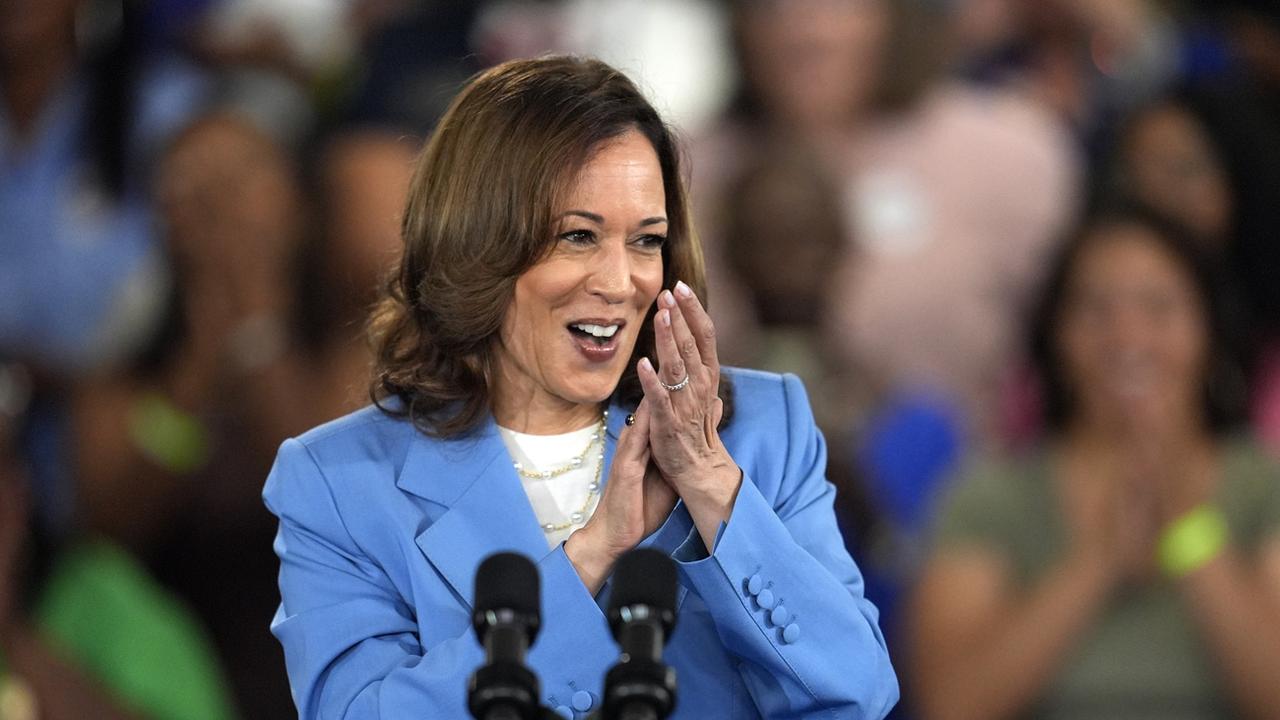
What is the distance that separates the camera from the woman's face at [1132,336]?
12.4 feet

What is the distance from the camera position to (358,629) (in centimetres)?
198

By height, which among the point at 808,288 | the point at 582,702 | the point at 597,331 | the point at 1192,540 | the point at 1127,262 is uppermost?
the point at 597,331

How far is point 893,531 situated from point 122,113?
2284 millimetres

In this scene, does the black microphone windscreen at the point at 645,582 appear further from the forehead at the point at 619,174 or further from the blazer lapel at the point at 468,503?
the forehead at the point at 619,174

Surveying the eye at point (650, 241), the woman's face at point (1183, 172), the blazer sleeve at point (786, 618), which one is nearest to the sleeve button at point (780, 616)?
Answer: the blazer sleeve at point (786, 618)

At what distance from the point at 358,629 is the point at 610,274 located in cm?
49

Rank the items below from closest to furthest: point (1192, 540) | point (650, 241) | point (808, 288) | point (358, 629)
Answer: point (358, 629), point (650, 241), point (1192, 540), point (808, 288)

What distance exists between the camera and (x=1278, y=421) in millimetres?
4352

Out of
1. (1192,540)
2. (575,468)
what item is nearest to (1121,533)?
(1192,540)

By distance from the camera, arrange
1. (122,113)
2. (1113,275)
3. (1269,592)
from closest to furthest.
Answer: (1269,592) < (1113,275) < (122,113)

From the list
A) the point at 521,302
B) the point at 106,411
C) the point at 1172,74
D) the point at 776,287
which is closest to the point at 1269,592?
the point at 776,287

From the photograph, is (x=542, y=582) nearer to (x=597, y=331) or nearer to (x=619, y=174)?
(x=597, y=331)

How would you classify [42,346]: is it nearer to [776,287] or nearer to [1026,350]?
[776,287]

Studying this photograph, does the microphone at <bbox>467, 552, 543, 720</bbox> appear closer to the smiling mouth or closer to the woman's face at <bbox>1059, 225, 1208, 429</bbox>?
the smiling mouth
